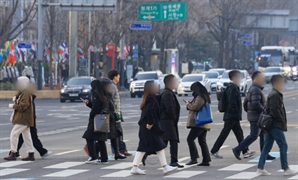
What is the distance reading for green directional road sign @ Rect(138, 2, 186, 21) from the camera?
56094 mm

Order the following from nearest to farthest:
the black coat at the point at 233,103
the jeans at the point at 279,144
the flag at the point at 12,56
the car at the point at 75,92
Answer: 1. the jeans at the point at 279,144
2. the black coat at the point at 233,103
3. the car at the point at 75,92
4. the flag at the point at 12,56

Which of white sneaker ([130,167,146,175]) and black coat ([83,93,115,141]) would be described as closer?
white sneaker ([130,167,146,175])

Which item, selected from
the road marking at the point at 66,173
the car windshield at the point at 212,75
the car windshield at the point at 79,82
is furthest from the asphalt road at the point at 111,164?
the car windshield at the point at 212,75

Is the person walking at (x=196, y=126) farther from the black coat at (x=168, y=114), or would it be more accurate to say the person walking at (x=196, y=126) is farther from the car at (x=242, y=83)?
the car at (x=242, y=83)

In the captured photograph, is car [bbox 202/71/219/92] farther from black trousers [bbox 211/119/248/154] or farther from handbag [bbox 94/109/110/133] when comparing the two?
handbag [bbox 94/109/110/133]

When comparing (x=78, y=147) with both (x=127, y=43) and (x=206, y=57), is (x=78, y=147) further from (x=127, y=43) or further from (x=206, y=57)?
(x=206, y=57)

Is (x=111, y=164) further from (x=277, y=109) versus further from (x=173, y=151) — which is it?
(x=277, y=109)

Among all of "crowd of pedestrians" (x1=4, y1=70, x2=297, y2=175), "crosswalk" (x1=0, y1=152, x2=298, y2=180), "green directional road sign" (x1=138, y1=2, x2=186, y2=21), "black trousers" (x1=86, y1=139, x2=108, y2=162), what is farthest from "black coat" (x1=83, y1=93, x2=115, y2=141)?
"green directional road sign" (x1=138, y1=2, x2=186, y2=21)

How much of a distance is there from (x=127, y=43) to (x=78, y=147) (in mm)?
54429

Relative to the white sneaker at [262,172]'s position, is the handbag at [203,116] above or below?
above

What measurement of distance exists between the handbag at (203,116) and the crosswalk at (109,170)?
814 mm

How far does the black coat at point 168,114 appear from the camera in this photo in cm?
1407

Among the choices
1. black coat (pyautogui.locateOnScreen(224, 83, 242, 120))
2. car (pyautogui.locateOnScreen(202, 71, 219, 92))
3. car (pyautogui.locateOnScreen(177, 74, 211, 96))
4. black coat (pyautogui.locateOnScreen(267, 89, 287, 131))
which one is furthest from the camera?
car (pyautogui.locateOnScreen(202, 71, 219, 92))

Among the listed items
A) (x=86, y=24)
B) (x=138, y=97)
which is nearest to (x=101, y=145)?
(x=138, y=97)
